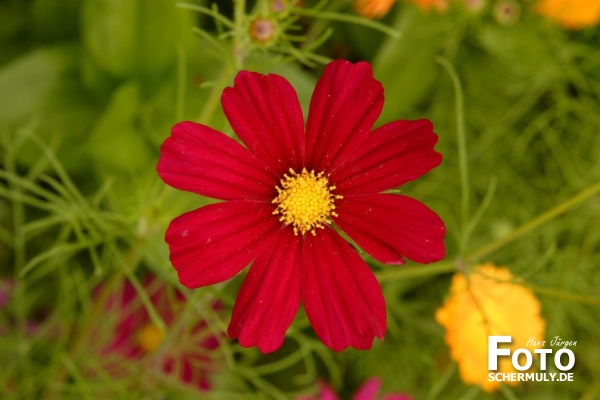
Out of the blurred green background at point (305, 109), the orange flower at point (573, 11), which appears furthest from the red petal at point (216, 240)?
the orange flower at point (573, 11)

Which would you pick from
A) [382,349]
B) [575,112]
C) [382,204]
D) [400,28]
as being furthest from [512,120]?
[382,204]

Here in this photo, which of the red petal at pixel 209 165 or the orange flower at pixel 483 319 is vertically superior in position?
the red petal at pixel 209 165

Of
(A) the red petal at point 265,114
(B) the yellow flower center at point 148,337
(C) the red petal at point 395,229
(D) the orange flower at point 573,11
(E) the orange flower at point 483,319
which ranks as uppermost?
(A) the red petal at point 265,114

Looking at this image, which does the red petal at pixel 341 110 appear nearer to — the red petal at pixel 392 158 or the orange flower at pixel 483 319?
the red petal at pixel 392 158

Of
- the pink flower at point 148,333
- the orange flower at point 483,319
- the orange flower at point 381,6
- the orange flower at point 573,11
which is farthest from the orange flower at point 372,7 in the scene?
the pink flower at point 148,333

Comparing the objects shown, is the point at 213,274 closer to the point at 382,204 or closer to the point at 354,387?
the point at 382,204

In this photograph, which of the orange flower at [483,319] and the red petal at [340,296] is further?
the orange flower at [483,319]

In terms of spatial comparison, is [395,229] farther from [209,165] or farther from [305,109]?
[305,109]

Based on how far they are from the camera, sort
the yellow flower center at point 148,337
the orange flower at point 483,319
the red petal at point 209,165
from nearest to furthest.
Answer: the red petal at point 209,165 → the orange flower at point 483,319 → the yellow flower center at point 148,337

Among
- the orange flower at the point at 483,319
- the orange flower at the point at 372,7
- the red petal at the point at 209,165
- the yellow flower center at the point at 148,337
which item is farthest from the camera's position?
the yellow flower center at the point at 148,337
